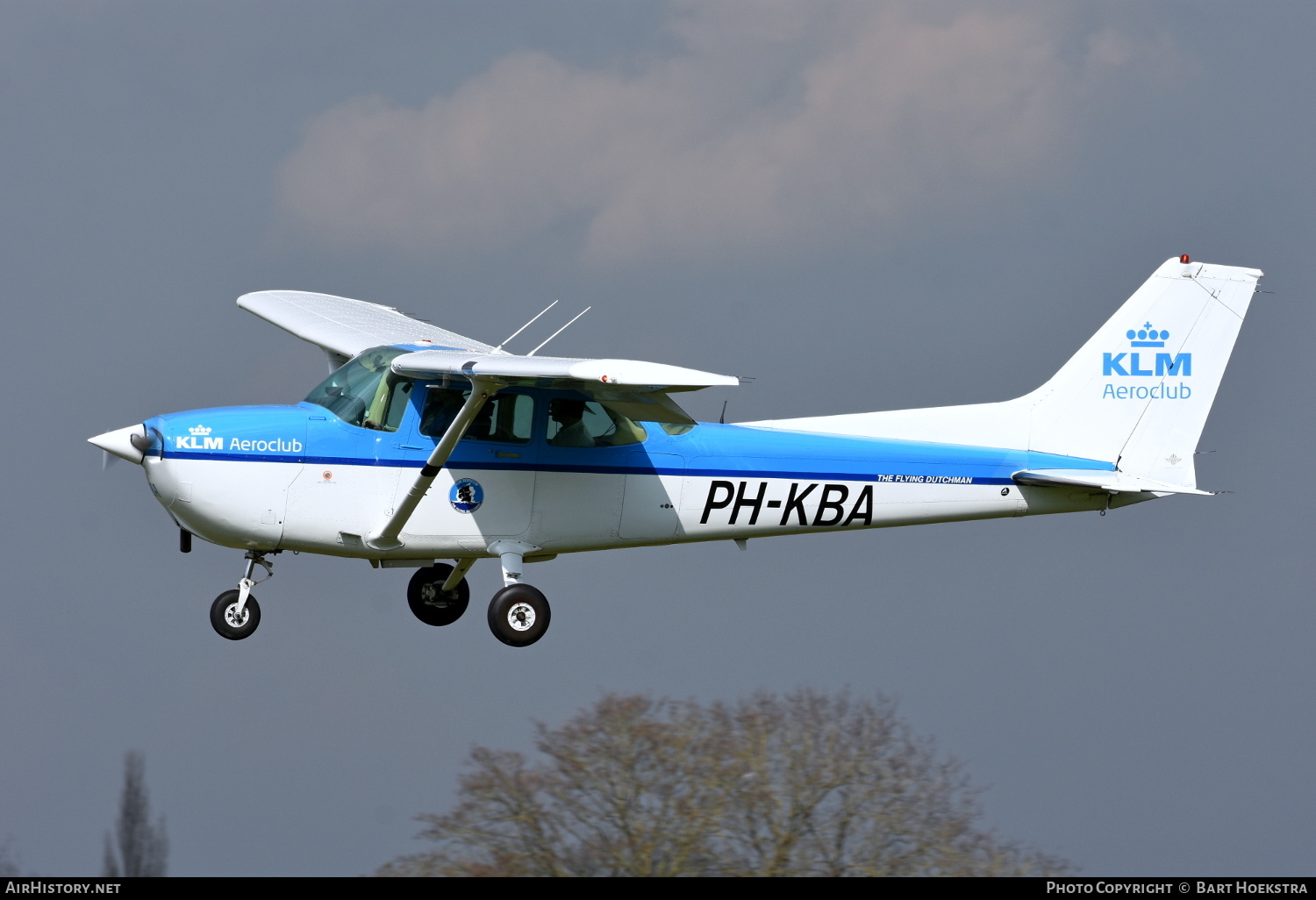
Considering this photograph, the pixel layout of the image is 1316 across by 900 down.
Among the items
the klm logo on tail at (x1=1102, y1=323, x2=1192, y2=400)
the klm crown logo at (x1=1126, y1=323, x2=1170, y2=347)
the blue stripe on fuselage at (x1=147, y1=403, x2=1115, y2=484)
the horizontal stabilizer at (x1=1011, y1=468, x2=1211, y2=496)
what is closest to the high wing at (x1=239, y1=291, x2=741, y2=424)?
the blue stripe on fuselage at (x1=147, y1=403, x2=1115, y2=484)

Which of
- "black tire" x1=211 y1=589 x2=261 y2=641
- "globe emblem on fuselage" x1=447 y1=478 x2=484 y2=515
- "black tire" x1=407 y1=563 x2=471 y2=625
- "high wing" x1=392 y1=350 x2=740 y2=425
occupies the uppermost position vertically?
"high wing" x1=392 y1=350 x2=740 y2=425

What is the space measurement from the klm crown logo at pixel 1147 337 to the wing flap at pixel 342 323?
6.21 metres

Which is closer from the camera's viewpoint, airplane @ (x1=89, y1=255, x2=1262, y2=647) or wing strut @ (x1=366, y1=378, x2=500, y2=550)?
wing strut @ (x1=366, y1=378, x2=500, y2=550)

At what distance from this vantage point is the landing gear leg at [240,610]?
14.4 m

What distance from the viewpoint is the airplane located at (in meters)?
14.0

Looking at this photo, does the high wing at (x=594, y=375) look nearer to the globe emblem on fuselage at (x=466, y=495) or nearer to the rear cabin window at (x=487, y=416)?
the rear cabin window at (x=487, y=416)

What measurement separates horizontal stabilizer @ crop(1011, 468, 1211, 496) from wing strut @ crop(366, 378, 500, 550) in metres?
5.17

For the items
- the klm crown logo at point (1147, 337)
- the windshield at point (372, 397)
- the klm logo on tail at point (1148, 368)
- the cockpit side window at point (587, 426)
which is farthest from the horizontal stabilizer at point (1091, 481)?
the windshield at point (372, 397)

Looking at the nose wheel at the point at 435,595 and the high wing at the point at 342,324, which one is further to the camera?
the high wing at the point at 342,324

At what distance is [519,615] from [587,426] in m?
1.70

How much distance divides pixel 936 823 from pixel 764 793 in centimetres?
158

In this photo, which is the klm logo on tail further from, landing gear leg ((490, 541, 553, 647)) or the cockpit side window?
landing gear leg ((490, 541, 553, 647))

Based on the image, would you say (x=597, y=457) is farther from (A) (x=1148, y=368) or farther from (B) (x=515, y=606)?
(A) (x=1148, y=368)
